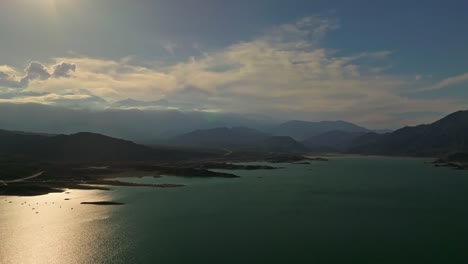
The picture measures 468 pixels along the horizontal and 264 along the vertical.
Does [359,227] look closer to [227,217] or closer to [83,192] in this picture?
[227,217]

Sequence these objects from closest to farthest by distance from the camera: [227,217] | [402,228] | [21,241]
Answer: [21,241] → [402,228] → [227,217]

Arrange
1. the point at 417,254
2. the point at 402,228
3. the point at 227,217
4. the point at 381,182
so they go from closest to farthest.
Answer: the point at 417,254, the point at 402,228, the point at 227,217, the point at 381,182

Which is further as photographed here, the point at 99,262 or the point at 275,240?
the point at 275,240

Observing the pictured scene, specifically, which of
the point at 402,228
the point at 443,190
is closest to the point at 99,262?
the point at 402,228

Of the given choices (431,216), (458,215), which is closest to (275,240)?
(431,216)

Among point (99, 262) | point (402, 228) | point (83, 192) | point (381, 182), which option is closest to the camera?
point (99, 262)

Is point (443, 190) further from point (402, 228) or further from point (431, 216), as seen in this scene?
point (402, 228)
